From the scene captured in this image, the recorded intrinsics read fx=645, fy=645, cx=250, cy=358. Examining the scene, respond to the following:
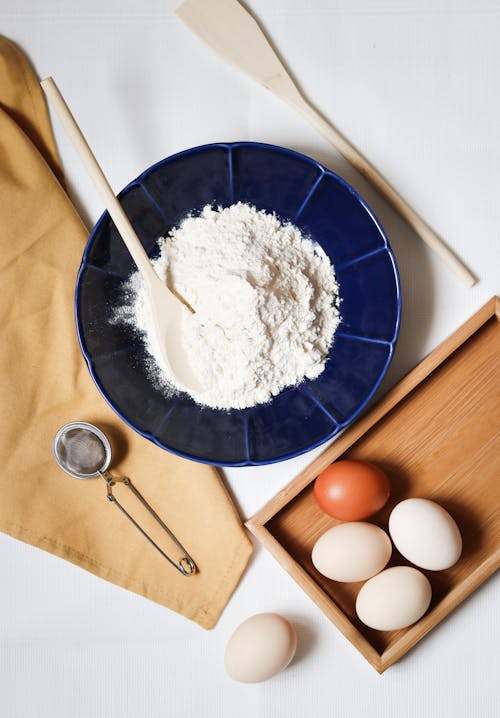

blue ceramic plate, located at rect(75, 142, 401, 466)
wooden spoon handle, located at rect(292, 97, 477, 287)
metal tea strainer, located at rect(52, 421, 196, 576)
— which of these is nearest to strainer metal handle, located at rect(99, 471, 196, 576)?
metal tea strainer, located at rect(52, 421, 196, 576)

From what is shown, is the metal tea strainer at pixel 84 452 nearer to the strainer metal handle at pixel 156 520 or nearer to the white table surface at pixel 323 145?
the strainer metal handle at pixel 156 520

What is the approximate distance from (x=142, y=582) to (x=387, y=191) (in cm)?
57

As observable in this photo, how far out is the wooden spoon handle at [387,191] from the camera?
770 mm

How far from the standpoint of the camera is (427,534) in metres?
0.71

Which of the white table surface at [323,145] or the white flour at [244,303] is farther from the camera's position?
the white table surface at [323,145]

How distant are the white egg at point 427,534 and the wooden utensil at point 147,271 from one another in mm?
287

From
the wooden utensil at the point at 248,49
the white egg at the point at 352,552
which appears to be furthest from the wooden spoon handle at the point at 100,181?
the white egg at the point at 352,552

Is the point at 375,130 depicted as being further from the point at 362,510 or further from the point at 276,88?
the point at 362,510

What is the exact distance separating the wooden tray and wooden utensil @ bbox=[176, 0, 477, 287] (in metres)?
0.12

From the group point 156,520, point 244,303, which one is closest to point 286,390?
point 244,303

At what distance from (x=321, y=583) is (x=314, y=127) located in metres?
0.55

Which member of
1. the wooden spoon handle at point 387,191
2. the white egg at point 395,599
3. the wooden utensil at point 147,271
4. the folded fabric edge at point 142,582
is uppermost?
the wooden spoon handle at point 387,191

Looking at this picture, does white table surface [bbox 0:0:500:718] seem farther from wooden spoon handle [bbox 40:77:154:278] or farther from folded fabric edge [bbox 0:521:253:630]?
wooden spoon handle [bbox 40:77:154:278]

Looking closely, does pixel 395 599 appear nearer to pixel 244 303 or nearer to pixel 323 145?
pixel 244 303
